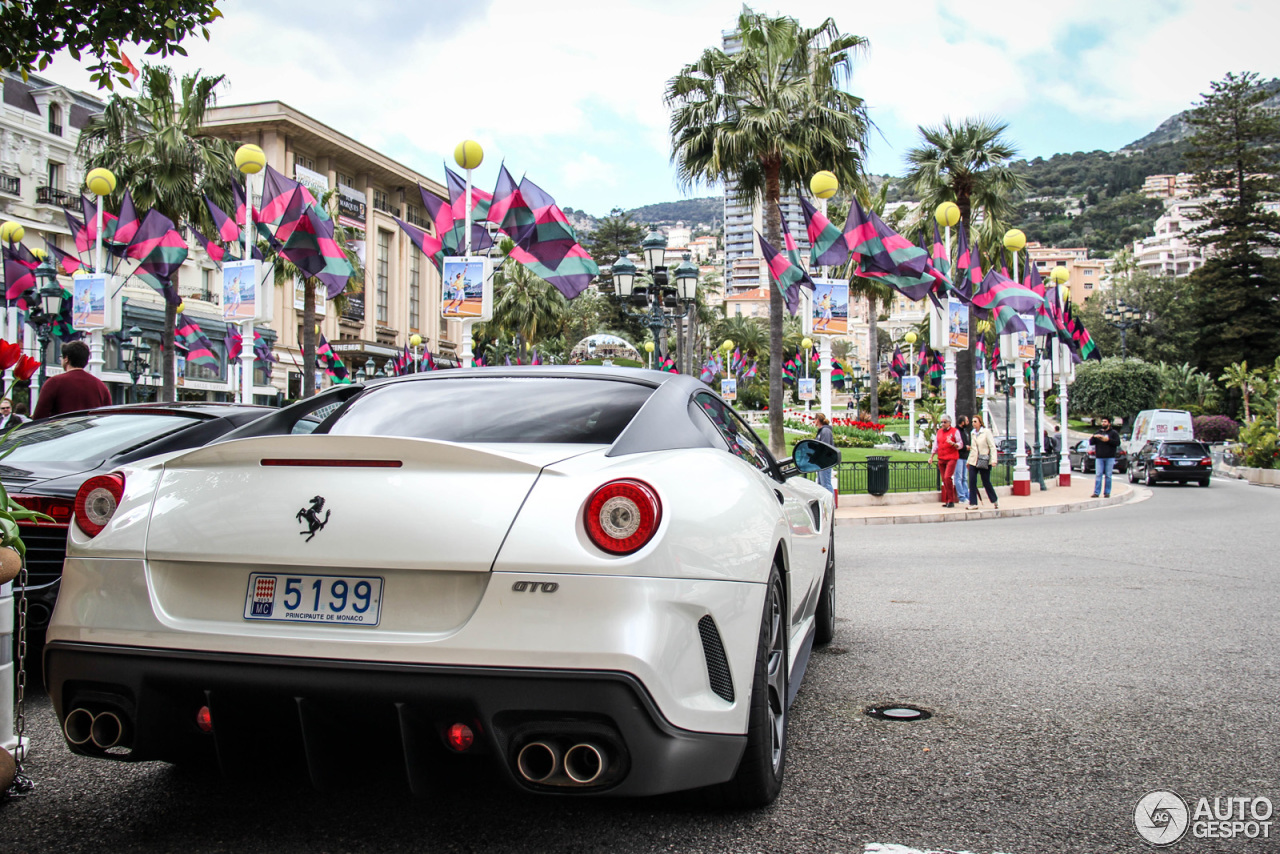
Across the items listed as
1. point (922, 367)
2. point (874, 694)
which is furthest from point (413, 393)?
point (922, 367)

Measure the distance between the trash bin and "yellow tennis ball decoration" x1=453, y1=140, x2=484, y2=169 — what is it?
10.0 metres

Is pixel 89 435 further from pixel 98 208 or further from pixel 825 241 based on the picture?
pixel 98 208

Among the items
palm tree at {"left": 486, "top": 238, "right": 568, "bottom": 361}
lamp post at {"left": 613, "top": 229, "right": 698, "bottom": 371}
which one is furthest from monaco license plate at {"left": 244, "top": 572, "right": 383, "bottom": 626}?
palm tree at {"left": 486, "top": 238, "right": 568, "bottom": 361}

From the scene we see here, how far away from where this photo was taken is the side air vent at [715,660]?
249cm

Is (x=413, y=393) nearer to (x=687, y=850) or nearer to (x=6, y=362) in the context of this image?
(x=6, y=362)

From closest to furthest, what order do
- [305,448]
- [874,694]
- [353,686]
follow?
[353,686], [305,448], [874,694]

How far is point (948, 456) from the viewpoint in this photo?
742 inches

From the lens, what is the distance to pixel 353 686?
2309 mm

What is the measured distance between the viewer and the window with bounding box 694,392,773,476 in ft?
12.0

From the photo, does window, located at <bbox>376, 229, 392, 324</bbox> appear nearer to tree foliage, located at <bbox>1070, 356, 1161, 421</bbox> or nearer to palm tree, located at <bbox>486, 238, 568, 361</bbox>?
palm tree, located at <bbox>486, 238, 568, 361</bbox>

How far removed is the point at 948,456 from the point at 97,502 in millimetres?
17815

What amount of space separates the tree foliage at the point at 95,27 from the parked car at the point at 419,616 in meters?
5.79

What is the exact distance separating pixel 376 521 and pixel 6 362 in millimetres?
1913

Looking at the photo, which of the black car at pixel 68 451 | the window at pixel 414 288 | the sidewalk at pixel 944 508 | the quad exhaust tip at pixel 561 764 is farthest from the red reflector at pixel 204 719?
the window at pixel 414 288
